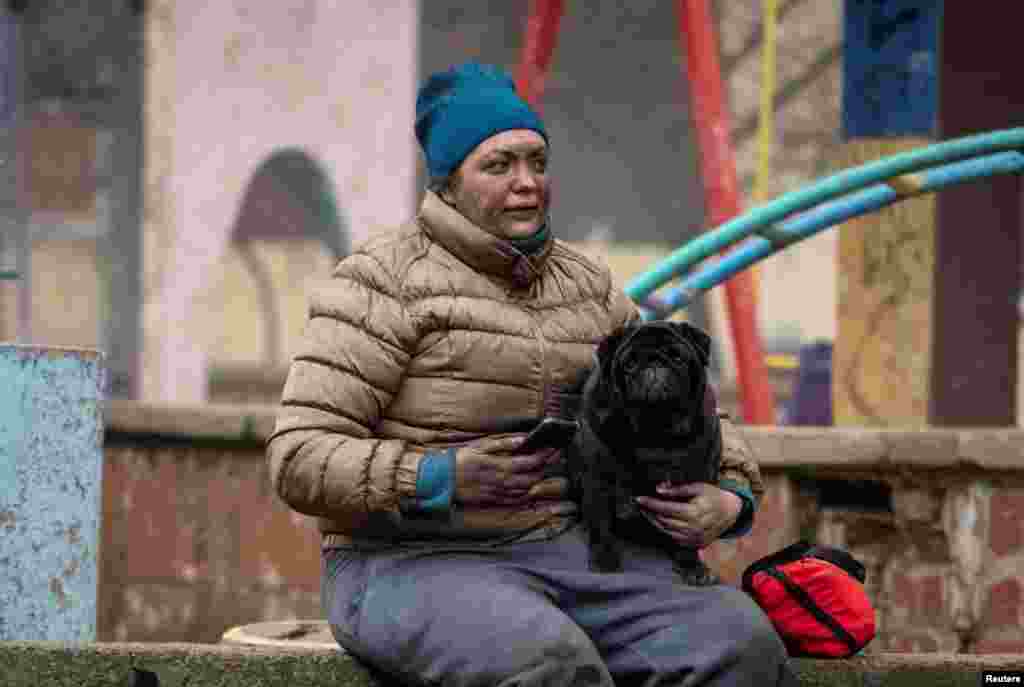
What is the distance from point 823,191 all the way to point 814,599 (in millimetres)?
2978

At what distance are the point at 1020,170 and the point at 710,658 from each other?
3573 millimetres

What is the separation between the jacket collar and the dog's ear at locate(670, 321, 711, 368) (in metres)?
0.27

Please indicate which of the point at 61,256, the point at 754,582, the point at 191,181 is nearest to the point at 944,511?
the point at 754,582

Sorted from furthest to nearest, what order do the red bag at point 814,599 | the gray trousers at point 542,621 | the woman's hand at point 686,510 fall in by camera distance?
the red bag at point 814,599 → the woman's hand at point 686,510 → the gray trousers at point 542,621

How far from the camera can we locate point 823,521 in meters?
6.00

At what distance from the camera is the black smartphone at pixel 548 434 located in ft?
10.5

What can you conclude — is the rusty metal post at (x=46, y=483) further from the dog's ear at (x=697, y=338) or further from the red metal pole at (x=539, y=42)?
the red metal pole at (x=539, y=42)

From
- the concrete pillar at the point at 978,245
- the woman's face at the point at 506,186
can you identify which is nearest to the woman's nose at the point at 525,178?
the woman's face at the point at 506,186

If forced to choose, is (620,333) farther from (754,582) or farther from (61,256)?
(61,256)

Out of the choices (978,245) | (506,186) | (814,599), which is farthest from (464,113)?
(978,245)

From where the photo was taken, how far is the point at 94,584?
155 inches

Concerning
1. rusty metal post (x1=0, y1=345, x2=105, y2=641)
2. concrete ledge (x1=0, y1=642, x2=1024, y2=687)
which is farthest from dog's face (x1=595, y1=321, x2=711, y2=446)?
rusty metal post (x1=0, y1=345, x2=105, y2=641)

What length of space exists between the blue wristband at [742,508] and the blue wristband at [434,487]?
19.7 inches

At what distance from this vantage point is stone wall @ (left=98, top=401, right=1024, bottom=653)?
581cm
